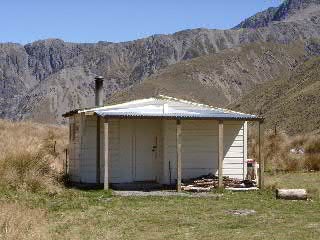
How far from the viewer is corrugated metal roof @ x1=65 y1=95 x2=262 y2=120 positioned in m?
17.7

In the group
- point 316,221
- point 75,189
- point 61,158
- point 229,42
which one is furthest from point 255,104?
point 229,42

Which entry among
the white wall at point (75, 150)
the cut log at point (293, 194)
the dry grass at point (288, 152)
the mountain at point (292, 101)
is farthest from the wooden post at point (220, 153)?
the mountain at point (292, 101)

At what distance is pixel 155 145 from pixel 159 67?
135 m

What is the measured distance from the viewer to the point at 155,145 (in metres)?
19.9

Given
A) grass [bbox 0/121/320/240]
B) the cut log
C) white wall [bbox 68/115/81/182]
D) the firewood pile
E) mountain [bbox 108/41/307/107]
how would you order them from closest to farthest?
grass [bbox 0/121/320/240], the cut log, the firewood pile, white wall [bbox 68/115/81/182], mountain [bbox 108/41/307/107]

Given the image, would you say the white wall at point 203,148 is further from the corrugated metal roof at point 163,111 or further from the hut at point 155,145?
the corrugated metal roof at point 163,111

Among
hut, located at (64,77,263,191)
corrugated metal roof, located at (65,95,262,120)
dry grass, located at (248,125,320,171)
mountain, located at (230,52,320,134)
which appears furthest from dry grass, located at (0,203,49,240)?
mountain, located at (230,52,320,134)

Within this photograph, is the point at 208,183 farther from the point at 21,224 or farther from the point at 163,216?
the point at 21,224

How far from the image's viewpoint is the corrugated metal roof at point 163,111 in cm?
1773

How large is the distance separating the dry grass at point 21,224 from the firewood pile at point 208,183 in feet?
22.8

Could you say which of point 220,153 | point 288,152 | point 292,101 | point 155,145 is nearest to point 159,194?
point 220,153

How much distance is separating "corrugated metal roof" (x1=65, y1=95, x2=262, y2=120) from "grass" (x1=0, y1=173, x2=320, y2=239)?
2.15 m

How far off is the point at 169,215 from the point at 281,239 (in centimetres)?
332

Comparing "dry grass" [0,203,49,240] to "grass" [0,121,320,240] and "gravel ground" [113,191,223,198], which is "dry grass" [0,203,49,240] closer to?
"grass" [0,121,320,240]
